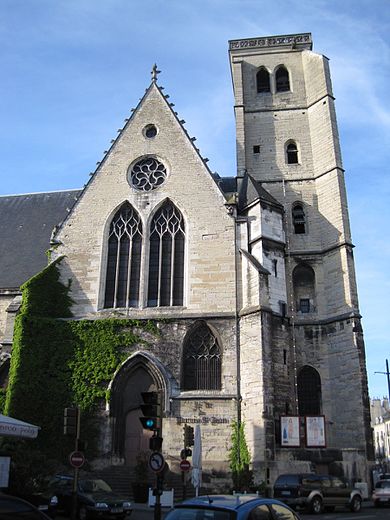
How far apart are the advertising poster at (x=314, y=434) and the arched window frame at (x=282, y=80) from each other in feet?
56.6

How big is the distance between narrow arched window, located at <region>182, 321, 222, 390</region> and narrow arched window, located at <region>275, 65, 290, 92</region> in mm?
14483

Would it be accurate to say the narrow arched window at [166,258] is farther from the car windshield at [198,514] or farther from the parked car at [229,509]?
the car windshield at [198,514]

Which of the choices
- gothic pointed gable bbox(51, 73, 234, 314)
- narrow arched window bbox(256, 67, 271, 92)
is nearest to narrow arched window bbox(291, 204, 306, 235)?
gothic pointed gable bbox(51, 73, 234, 314)

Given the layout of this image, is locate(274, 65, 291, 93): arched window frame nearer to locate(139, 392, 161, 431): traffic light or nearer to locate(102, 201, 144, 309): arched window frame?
locate(102, 201, 144, 309): arched window frame

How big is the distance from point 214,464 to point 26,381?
23.3 feet

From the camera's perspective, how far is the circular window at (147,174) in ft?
75.1

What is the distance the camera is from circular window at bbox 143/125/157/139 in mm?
23875

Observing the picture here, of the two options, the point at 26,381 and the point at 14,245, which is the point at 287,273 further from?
the point at 14,245

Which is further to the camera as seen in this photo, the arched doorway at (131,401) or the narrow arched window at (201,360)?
the narrow arched window at (201,360)

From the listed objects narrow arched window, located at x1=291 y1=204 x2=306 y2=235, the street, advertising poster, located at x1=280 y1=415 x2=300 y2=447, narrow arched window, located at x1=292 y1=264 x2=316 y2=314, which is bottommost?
the street

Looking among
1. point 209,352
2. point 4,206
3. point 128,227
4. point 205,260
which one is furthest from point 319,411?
point 4,206

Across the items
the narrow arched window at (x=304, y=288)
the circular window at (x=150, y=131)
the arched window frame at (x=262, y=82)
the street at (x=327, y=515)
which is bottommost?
the street at (x=327, y=515)

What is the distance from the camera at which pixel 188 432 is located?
13961 millimetres

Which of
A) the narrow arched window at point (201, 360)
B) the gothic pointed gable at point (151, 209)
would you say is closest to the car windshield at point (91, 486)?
the narrow arched window at point (201, 360)
